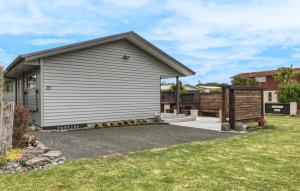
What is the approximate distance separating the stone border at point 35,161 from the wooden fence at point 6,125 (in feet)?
1.53

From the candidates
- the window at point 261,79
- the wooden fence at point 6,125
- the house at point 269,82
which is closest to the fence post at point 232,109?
the wooden fence at point 6,125

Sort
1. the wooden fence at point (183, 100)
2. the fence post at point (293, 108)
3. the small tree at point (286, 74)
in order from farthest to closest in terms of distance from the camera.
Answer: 1. the small tree at point (286, 74)
2. the fence post at point (293, 108)
3. the wooden fence at point (183, 100)

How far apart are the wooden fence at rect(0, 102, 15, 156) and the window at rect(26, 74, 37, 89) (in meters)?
7.81

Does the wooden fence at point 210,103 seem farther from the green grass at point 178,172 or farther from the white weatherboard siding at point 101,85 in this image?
the green grass at point 178,172

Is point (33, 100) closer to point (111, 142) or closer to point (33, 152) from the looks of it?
point (111, 142)

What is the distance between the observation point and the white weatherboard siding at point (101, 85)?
46.3 ft

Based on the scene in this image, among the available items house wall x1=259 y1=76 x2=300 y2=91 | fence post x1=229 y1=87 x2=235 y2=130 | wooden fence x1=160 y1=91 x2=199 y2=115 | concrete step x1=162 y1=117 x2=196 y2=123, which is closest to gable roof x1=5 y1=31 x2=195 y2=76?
concrete step x1=162 y1=117 x2=196 y2=123

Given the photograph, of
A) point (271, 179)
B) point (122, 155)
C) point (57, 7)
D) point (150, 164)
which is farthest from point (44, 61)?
point (271, 179)

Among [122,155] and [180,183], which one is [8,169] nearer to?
[122,155]

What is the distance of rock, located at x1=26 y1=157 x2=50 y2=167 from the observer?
7007mm

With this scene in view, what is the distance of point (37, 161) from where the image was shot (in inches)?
280

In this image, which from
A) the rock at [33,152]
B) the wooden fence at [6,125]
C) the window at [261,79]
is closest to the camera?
the wooden fence at [6,125]

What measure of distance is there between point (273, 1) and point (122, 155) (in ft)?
31.3

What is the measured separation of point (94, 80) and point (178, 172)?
9.73 meters
